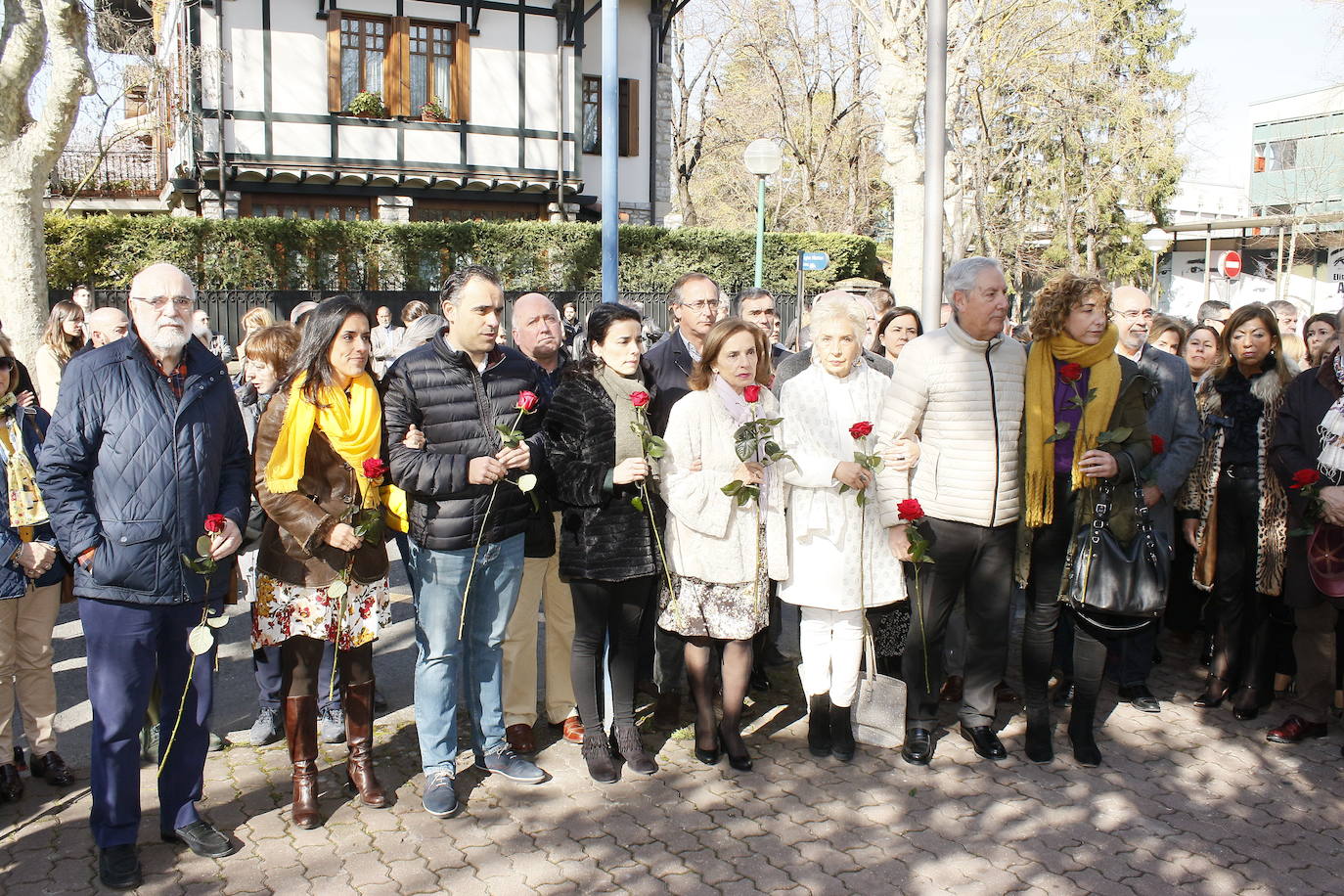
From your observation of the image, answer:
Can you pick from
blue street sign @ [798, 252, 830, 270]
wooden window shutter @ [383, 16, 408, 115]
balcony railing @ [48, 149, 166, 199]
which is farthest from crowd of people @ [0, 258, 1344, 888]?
balcony railing @ [48, 149, 166, 199]

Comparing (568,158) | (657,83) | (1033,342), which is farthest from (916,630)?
(657,83)

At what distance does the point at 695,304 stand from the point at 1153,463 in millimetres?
2436

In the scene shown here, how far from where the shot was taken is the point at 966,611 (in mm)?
5070

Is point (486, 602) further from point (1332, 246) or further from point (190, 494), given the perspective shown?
point (1332, 246)

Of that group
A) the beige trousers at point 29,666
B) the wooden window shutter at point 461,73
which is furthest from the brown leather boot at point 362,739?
the wooden window shutter at point 461,73

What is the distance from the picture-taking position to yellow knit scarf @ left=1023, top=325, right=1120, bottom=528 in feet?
15.6

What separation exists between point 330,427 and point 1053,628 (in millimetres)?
3345

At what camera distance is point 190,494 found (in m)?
3.83

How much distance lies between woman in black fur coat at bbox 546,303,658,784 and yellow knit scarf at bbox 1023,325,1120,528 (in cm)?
171

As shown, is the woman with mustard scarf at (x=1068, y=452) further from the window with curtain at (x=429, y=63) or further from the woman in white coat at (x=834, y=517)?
the window with curtain at (x=429, y=63)

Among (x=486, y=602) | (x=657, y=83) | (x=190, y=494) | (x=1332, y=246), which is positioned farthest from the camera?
(x=1332, y=246)

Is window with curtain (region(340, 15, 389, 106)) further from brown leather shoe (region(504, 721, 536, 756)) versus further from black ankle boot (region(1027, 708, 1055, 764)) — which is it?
black ankle boot (region(1027, 708, 1055, 764))

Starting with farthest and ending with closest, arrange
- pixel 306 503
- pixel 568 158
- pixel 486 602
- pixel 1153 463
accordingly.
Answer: pixel 568 158 → pixel 1153 463 → pixel 486 602 → pixel 306 503

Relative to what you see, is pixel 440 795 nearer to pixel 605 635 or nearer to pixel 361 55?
pixel 605 635
